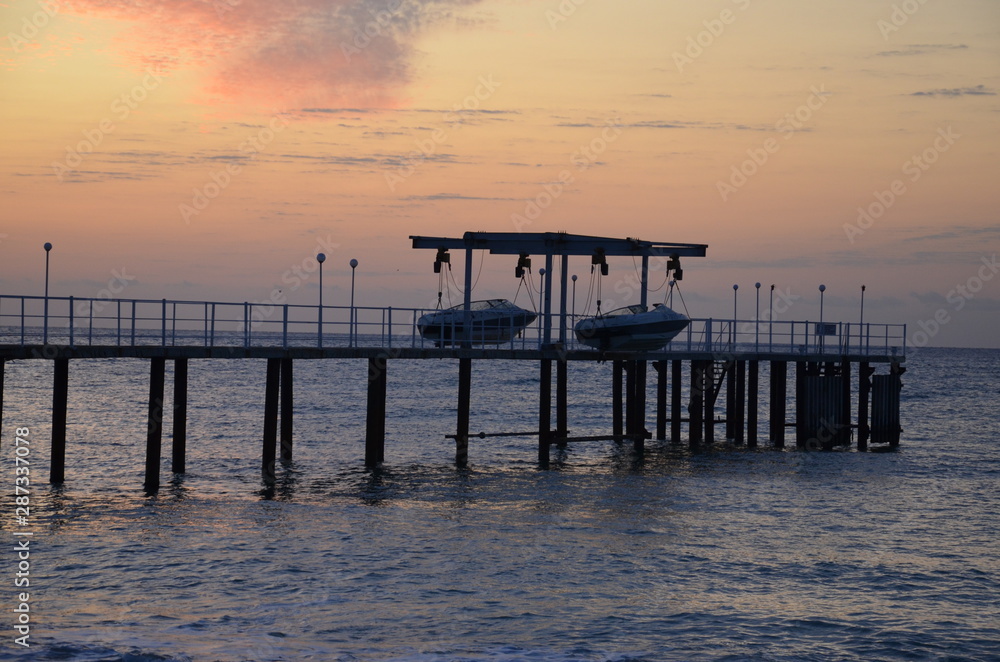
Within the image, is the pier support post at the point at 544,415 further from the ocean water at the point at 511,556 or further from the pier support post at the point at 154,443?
the pier support post at the point at 154,443

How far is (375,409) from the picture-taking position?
97.5 feet

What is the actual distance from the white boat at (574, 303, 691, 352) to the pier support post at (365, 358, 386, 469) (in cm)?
725

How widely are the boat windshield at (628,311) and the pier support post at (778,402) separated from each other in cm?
734

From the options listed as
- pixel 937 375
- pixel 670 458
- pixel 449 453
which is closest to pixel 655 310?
pixel 670 458

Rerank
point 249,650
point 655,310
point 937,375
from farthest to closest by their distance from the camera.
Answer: point 937,375 < point 655,310 < point 249,650

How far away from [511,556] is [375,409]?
11086 mm

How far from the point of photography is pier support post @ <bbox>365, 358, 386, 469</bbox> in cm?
2925

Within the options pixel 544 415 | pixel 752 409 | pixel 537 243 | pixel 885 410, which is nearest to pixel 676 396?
pixel 752 409

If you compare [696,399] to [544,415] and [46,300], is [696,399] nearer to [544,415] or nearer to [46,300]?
[544,415]

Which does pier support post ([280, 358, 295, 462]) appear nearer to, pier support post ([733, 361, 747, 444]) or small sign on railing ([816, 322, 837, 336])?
pier support post ([733, 361, 747, 444])

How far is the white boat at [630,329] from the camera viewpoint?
32.6 m

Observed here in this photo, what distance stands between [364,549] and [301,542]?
1.43 metres

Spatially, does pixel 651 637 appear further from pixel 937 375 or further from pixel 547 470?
pixel 937 375

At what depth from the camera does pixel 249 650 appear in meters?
Answer: 14.0
